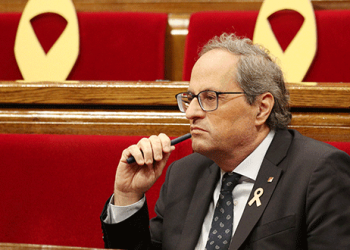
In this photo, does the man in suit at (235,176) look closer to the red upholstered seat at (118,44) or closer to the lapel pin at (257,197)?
the lapel pin at (257,197)

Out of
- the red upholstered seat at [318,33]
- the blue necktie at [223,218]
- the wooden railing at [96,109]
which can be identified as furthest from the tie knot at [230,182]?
the red upholstered seat at [318,33]

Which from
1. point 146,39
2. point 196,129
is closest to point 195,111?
point 196,129

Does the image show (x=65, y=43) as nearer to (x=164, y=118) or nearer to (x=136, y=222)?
(x=164, y=118)

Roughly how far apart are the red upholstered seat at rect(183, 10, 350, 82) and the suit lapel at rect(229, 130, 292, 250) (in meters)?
0.36

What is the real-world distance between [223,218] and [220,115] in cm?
11

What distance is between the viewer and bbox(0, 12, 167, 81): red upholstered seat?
31.9 inches

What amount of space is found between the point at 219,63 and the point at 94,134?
0.69 ft

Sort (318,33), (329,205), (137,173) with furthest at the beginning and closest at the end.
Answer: (318,33) → (137,173) → (329,205)

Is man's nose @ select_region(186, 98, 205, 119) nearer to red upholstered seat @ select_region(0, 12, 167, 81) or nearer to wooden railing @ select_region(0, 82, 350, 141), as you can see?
wooden railing @ select_region(0, 82, 350, 141)

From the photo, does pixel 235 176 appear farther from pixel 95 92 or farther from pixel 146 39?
A: pixel 146 39

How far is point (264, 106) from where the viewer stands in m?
0.43

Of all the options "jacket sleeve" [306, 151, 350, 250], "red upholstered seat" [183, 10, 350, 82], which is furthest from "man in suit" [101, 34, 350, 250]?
"red upholstered seat" [183, 10, 350, 82]

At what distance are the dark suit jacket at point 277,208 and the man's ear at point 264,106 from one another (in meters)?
0.02

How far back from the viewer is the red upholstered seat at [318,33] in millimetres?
737
